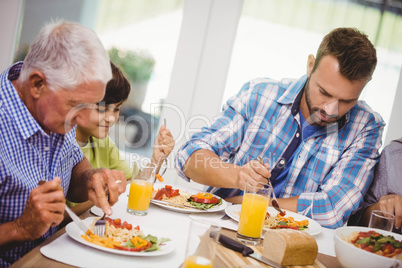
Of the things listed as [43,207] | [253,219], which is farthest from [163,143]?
[43,207]

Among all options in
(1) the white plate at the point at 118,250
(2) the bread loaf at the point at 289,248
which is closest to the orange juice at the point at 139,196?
(1) the white plate at the point at 118,250

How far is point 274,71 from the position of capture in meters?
4.02

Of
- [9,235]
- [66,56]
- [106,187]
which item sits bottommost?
[9,235]

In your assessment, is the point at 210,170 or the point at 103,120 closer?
the point at 210,170

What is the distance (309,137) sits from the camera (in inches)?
87.7

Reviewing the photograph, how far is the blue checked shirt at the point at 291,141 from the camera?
7.13ft

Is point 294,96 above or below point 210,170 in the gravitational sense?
above

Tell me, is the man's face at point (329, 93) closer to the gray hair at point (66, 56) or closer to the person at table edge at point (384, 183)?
the person at table edge at point (384, 183)

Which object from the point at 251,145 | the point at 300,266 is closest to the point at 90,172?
the point at 300,266

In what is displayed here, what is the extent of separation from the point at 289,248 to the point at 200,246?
340 mm

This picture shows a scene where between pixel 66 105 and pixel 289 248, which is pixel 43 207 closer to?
pixel 66 105

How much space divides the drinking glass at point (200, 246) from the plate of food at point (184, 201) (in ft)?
1.88

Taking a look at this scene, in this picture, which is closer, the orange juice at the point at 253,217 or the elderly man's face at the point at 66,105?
the elderly man's face at the point at 66,105

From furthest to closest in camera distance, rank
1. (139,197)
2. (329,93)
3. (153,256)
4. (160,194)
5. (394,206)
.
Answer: (329,93) < (394,206) < (160,194) < (139,197) < (153,256)
